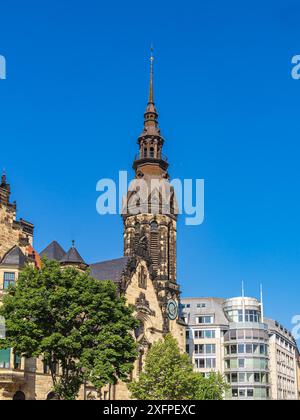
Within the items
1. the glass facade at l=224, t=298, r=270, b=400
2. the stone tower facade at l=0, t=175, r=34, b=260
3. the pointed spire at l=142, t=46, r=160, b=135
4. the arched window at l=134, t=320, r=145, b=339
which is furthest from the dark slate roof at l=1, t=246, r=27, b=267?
the glass facade at l=224, t=298, r=270, b=400

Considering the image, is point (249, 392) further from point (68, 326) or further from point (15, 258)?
point (68, 326)

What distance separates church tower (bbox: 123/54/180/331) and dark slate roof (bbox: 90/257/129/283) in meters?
6.28

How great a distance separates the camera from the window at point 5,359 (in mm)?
48188

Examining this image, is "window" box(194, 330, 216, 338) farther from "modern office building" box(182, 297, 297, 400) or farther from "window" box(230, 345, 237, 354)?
"window" box(230, 345, 237, 354)

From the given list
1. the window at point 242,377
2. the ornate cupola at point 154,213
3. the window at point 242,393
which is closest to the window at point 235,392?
the window at point 242,393

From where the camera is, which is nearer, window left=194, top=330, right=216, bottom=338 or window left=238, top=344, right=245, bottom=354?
window left=238, top=344, right=245, bottom=354

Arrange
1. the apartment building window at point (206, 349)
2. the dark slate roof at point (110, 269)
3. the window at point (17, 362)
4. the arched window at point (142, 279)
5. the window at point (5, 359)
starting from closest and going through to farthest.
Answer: the window at point (5, 359)
the window at point (17, 362)
the dark slate roof at point (110, 269)
the arched window at point (142, 279)
the apartment building window at point (206, 349)

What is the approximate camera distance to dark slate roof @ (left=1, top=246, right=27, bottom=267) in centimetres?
5134

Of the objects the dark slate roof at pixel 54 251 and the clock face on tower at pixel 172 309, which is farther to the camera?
the clock face on tower at pixel 172 309

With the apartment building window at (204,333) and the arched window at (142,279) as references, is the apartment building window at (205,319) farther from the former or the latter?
the arched window at (142,279)

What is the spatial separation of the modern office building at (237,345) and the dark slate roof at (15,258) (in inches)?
1990

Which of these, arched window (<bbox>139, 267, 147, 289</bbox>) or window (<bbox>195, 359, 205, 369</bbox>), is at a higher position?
arched window (<bbox>139, 267, 147, 289</bbox>)

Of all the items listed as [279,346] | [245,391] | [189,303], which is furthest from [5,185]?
[279,346]

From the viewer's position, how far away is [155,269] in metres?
85.5
